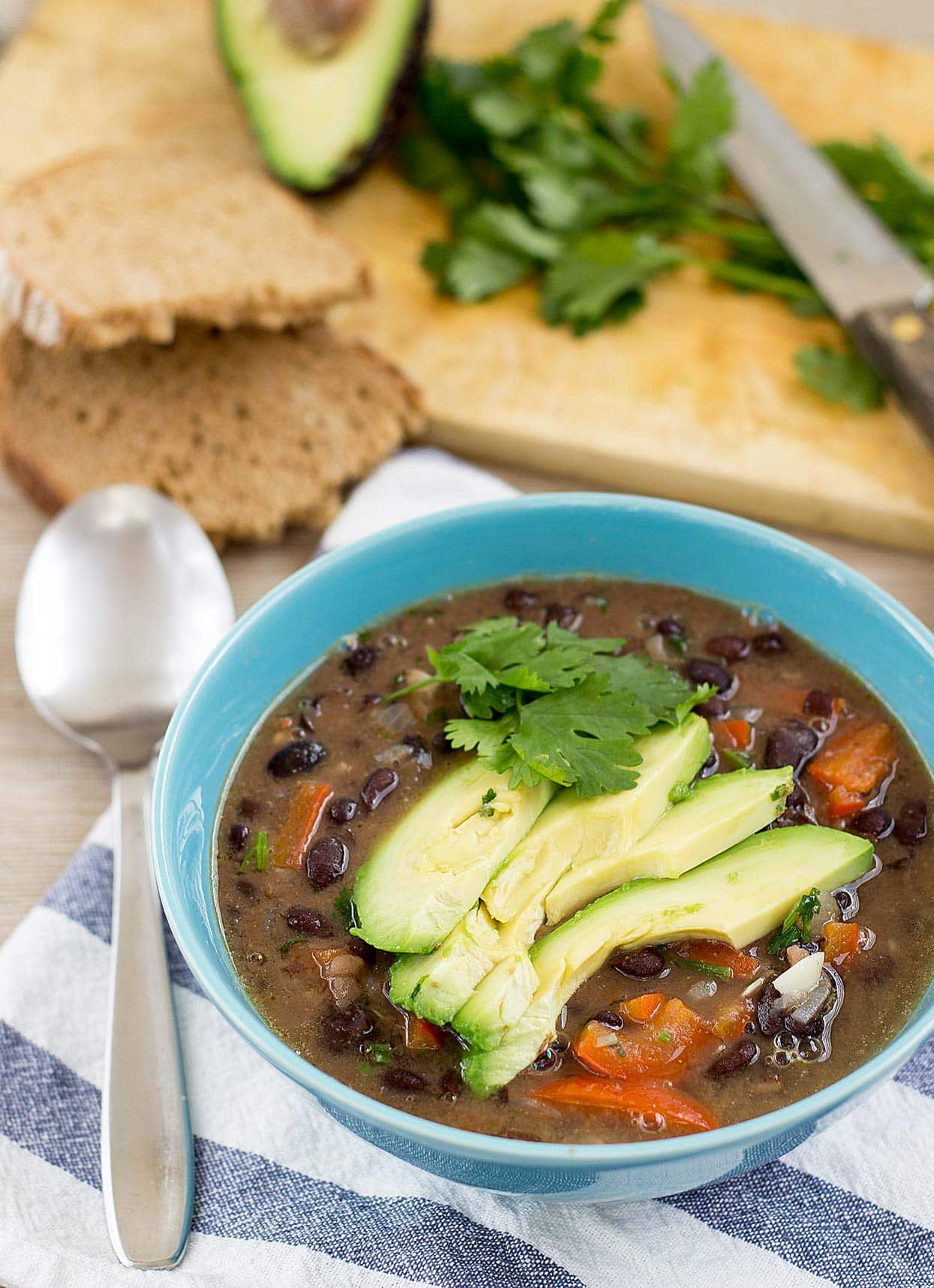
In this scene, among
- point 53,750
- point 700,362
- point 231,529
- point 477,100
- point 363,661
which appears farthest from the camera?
point 477,100

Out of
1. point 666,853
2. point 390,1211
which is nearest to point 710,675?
point 666,853

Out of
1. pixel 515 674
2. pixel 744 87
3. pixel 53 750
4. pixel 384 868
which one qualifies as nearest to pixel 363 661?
pixel 515 674

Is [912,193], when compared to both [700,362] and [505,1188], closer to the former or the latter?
[700,362]

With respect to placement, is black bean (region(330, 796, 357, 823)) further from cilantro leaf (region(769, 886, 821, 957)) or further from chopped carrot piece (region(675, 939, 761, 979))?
cilantro leaf (region(769, 886, 821, 957))

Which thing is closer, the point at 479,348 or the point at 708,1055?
the point at 708,1055

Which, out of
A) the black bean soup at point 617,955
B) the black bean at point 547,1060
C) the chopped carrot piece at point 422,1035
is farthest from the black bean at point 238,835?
the black bean at point 547,1060
